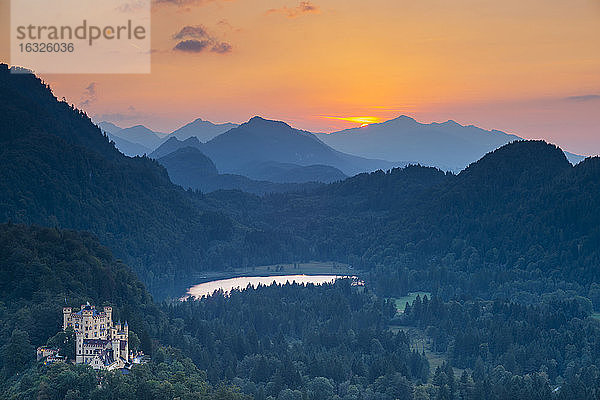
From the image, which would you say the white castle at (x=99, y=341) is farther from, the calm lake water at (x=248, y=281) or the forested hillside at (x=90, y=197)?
the calm lake water at (x=248, y=281)

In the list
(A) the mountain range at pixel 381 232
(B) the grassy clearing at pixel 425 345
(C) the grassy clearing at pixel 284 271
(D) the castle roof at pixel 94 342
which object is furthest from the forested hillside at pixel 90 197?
(D) the castle roof at pixel 94 342

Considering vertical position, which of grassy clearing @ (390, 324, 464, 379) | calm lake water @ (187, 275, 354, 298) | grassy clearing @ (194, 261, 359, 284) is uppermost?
grassy clearing @ (194, 261, 359, 284)

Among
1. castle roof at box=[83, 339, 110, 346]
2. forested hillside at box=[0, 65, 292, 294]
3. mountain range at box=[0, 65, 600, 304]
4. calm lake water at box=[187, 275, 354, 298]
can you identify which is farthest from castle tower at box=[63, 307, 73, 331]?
calm lake water at box=[187, 275, 354, 298]

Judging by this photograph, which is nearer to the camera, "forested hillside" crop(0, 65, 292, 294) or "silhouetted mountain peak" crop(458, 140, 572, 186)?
"forested hillside" crop(0, 65, 292, 294)

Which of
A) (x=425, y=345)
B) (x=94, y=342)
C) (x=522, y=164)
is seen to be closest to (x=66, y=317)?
(x=94, y=342)

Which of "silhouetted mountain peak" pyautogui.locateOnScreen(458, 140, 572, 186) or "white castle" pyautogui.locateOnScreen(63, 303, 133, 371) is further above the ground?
"silhouetted mountain peak" pyautogui.locateOnScreen(458, 140, 572, 186)

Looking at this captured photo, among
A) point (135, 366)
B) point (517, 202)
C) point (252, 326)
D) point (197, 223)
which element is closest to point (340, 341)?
point (252, 326)

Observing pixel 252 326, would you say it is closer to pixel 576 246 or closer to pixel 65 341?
pixel 65 341

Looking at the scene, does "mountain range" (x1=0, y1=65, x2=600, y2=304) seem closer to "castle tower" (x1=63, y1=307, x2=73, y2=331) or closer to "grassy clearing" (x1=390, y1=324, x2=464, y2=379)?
"grassy clearing" (x1=390, y1=324, x2=464, y2=379)
